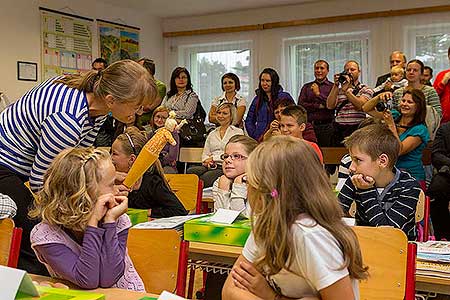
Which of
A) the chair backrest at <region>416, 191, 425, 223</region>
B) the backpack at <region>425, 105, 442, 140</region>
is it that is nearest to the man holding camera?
the backpack at <region>425, 105, 442, 140</region>

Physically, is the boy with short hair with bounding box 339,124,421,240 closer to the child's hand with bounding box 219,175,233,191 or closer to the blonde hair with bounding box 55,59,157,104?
the child's hand with bounding box 219,175,233,191

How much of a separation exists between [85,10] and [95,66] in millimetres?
1326

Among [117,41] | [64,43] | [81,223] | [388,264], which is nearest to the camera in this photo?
[81,223]

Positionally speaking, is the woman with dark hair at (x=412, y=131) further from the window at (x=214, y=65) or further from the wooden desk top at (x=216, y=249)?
the window at (x=214, y=65)

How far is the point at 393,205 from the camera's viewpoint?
2389 millimetres

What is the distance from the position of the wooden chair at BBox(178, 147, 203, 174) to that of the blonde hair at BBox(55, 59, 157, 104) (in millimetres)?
4459

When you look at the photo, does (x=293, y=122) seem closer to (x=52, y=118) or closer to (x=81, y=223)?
(x=52, y=118)

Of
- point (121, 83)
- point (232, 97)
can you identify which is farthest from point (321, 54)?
point (121, 83)

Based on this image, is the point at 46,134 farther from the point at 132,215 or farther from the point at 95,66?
the point at 95,66

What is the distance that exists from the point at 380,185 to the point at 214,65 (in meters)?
6.38

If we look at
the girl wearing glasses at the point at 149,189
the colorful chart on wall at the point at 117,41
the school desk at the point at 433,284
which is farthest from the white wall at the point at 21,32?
the school desk at the point at 433,284

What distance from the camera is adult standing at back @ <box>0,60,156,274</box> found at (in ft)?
6.32

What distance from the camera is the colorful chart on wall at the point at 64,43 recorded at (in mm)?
7109

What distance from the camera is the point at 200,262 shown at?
2324 mm
